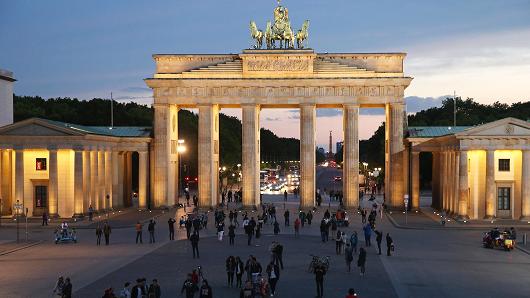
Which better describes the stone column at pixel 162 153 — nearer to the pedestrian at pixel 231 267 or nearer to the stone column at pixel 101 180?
the stone column at pixel 101 180

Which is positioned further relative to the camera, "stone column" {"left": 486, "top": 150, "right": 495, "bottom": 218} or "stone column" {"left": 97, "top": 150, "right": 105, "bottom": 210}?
"stone column" {"left": 97, "top": 150, "right": 105, "bottom": 210}

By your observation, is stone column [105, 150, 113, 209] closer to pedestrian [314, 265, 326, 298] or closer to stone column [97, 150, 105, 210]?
stone column [97, 150, 105, 210]

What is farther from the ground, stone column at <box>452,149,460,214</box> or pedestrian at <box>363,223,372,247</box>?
stone column at <box>452,149,460,214</box>

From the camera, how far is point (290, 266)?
116ft

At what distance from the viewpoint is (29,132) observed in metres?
60.2

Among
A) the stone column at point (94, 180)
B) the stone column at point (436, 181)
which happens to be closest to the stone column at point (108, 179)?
the stone column at point (94, 180)

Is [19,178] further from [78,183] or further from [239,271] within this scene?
[239,271]

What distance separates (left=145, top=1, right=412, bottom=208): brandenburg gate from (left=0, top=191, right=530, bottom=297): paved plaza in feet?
69.2

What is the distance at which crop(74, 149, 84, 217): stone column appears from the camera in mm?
60906

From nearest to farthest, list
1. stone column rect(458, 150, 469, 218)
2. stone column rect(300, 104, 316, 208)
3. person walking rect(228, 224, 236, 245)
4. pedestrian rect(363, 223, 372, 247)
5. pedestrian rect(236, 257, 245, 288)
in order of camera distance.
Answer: pedestrian rect(236, 257, 245, 288) < pedestrian rect(363, 223, 372, 247) < person walking rect(228, 224, 236, 245) < stone column rect(458, 150, 469, 218) < stone column rect(300, 104, 316, 208)

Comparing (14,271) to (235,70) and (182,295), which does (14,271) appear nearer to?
(182,295)

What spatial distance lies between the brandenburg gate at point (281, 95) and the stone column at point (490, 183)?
14540mm

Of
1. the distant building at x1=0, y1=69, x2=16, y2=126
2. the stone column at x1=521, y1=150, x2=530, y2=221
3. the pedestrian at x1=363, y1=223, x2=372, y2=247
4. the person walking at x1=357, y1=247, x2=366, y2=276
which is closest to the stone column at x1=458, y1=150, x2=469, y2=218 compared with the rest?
the stone column at x1=521, y1=150, x2=530, y2=221

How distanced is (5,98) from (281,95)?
31665 mm
